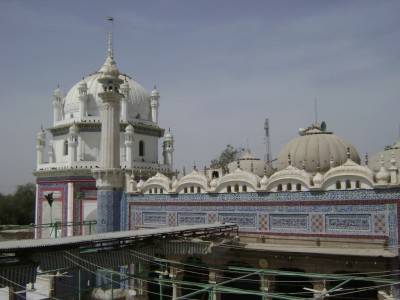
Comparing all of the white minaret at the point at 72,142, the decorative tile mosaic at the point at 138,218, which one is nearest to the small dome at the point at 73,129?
the white minaret at the point at 72,142

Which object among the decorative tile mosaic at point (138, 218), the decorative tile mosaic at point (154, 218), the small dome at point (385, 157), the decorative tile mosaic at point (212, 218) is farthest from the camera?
the decorative tile mosaic at point (138, 218)

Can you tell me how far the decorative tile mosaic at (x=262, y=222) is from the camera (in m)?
12.8

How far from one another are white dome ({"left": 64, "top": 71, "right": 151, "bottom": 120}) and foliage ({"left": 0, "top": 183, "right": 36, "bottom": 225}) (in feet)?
53.3

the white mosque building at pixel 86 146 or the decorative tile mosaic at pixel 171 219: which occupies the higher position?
the white mosque building at pixel 86 146

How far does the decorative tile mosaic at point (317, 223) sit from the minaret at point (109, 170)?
24.9ft

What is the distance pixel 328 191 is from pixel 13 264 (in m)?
7.91

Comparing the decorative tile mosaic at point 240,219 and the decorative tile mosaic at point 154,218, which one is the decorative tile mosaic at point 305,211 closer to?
the decorative tile mosaic at point 240,219

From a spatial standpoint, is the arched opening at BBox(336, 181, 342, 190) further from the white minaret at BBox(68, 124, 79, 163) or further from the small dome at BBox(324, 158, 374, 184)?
the white minaret at BBox(68, 124, 79, 163)

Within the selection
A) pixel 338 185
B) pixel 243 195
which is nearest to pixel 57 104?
pixel 243 195

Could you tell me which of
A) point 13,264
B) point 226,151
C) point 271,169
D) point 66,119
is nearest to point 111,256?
point 13,264

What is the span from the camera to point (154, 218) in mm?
15508

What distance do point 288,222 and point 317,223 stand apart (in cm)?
86

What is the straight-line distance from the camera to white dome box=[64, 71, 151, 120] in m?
22.2

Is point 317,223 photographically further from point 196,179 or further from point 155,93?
point 155,93
